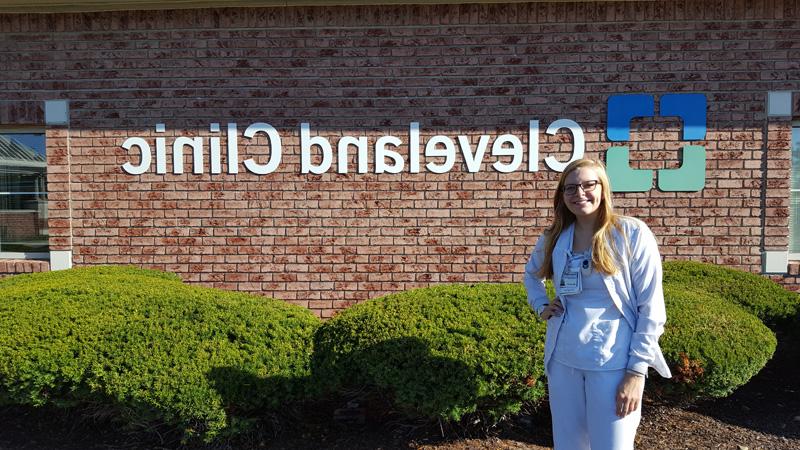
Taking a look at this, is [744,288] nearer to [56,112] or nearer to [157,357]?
[157,357]

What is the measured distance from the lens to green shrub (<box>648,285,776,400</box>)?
3.39 m

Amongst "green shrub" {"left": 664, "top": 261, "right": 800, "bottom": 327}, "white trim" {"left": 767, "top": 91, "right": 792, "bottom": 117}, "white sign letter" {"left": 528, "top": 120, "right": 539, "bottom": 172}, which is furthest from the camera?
"white sign letter" {"left": 528, "top": 120, "right": 539, "bottom": 172}

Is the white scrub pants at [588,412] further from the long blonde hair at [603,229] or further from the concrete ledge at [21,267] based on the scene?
the concrete ledge at [21,267]

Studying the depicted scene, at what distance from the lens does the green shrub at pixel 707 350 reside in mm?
3391

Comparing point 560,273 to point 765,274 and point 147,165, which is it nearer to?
point 765,274

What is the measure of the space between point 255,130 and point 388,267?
1.82m

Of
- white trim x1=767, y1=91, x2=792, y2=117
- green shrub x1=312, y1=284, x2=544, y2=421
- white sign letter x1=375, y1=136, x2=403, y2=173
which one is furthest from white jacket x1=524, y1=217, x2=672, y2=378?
white trim x1=767, y1=91, x2=792, y2=117

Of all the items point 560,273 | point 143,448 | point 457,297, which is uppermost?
point 560,273

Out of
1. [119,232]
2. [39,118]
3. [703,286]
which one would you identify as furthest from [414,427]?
[39,118]

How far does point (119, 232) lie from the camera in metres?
5.46

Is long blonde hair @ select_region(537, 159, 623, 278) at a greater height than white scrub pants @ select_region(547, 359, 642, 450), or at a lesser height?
greater

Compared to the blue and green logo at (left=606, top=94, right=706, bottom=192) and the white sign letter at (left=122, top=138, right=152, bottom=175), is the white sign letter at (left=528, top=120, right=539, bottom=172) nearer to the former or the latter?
the blue and green logo at (left=606, top=94, right=706, bottom=192)

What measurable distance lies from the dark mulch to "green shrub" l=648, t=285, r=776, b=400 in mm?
434

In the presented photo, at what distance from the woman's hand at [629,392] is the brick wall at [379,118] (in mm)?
3169
